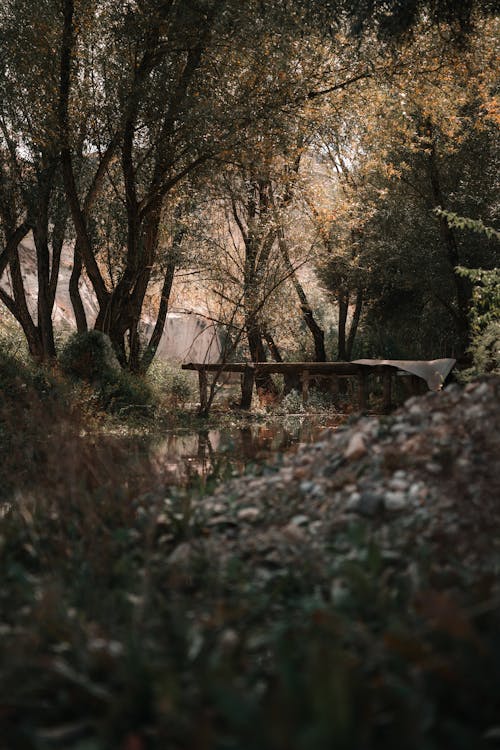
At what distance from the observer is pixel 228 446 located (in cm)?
516

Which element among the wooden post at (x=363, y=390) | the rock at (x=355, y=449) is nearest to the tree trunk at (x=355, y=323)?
the wooden post at (x=363, y=390)

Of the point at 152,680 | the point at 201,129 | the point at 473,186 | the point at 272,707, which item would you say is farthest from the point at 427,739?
the point at 473,186

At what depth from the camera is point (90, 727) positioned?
2.26 m

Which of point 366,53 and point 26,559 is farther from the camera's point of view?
point 366,53

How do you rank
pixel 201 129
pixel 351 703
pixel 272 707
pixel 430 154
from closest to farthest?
pixel 272 707
pixel 351 703
pixel 201 129
pixel 430 154

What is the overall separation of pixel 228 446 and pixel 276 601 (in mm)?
2152

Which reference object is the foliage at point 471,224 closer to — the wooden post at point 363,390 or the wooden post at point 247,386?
the wooden post at point 363,390

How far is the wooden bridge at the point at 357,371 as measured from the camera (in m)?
13.9

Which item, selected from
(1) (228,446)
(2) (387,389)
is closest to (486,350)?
(2) (387,389)

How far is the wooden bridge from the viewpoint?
13.9 metres

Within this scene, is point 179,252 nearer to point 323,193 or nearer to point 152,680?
point 323,193

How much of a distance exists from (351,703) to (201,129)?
1085 cm

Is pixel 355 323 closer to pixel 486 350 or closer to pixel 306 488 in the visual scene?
pixel 486 350

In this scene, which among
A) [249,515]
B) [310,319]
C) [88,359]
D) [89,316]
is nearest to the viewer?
[249,515]
